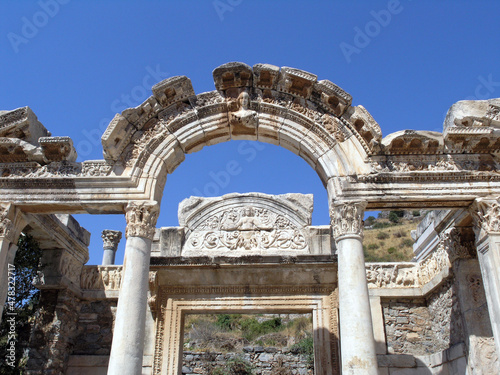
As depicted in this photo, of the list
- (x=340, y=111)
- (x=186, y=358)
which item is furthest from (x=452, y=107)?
(x=186, y=358)

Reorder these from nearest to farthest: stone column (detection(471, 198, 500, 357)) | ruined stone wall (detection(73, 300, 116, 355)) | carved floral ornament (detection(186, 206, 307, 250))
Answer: stone column (detection(471, 198, 500, 357)), ruined stone wall (detection(73, 300, 116, 355)), carved floral ornament (detection(186, 206, 307, 250))

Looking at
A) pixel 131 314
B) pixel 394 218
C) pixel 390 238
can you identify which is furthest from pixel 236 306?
pixel 394 218

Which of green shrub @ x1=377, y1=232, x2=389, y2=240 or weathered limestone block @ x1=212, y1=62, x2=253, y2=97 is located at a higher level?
green shrub @ x1=377, y1=232, x2=389, y2=240

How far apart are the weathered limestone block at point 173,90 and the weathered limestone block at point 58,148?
1.94 meters

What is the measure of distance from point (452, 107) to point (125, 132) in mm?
6381

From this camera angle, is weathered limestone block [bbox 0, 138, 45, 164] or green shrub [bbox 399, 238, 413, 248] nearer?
weathered limestone block [bbox 0, 138, 45, 164]

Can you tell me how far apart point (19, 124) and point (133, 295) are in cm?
434

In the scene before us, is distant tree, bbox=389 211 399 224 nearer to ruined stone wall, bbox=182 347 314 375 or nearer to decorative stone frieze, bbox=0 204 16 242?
ruined stone wall, bbox=182 347 314 375

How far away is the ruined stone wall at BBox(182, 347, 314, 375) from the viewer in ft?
53.4

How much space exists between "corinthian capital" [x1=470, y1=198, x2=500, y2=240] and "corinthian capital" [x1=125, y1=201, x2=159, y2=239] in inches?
230

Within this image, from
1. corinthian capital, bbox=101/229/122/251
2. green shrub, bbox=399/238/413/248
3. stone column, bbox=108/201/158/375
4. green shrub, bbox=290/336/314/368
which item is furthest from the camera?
green shrub, bbox=399/238/413/248

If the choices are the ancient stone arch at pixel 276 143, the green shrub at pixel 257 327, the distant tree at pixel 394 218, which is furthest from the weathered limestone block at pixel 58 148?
the distant tree at pixel 394 218

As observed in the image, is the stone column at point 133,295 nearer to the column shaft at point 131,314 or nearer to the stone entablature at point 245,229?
→ the column shaft at point 131,314

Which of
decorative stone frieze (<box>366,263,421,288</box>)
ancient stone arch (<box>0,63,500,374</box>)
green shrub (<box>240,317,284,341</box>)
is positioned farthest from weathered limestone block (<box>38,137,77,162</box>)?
green shrub (<box>240,317,284,341</box>)
